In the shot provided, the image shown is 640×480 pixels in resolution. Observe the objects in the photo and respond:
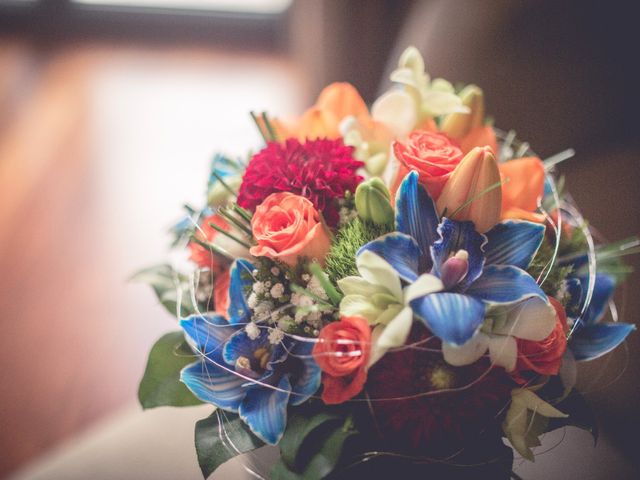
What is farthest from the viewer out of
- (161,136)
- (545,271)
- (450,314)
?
(161,136)

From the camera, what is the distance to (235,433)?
1.67 ft

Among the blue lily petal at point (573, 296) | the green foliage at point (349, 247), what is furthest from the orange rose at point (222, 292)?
the blue lily petal at point (573, 296)

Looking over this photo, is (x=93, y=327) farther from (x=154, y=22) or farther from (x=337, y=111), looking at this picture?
(x=154, y=22)

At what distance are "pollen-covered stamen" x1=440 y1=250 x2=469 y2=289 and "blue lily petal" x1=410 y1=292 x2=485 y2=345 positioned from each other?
2cm

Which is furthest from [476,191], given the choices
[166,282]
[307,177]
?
[166,282]

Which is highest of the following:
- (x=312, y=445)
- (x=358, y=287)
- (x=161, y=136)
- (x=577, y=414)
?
(x=161, y=136)

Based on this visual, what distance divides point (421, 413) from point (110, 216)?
158 cm

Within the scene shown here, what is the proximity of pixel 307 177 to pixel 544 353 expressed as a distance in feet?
0.81

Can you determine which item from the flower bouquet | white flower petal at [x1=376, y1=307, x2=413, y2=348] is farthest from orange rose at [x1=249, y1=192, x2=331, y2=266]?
white flower petal at [x1=376, y1=307, x2=413, y2=348]

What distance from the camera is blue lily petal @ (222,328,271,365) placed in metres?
0.51

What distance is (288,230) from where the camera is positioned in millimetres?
479

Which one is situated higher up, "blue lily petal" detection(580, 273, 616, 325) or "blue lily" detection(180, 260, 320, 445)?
"blue lily" detection(180, 260, 320, 445)

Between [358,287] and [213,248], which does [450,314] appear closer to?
[358,287]

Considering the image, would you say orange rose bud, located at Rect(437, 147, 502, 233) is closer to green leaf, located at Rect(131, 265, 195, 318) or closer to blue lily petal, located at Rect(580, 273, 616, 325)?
blue lily petal, located at Rect(580, 273, 616, 325)
